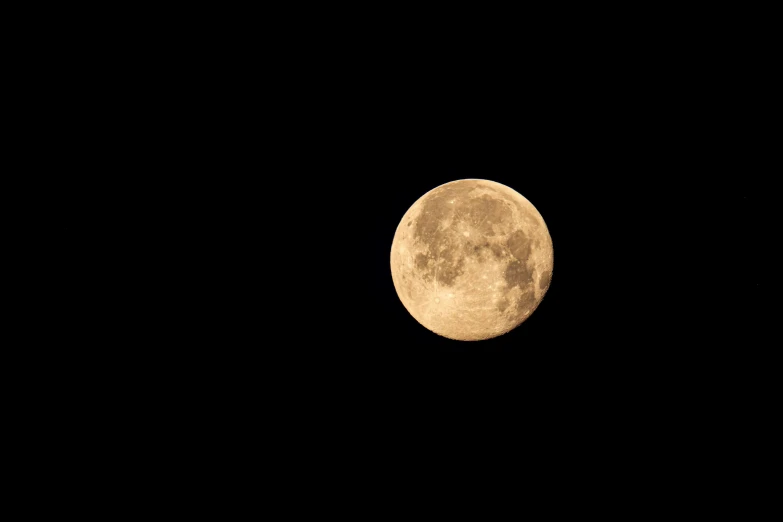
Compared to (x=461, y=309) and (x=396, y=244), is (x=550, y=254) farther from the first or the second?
(x=396, y=244)

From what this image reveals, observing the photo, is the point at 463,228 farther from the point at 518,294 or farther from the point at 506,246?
the point at 518,294

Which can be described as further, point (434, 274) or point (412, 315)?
point (412, 315)

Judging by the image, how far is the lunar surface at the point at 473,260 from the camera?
3.11m

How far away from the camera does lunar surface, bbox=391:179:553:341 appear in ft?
10.2

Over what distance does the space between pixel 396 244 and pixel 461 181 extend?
2.55 ft

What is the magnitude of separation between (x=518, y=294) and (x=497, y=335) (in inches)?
18.4

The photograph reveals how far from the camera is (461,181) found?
3.56 m

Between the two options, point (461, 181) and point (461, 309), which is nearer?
point (461, 309)

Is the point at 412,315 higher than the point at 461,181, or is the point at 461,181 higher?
the point at 461,181

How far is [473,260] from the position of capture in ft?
10.1

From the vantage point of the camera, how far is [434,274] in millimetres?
3191

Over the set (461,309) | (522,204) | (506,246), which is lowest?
(461,309)

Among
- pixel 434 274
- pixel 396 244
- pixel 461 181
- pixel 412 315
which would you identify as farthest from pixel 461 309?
pixel 461 181

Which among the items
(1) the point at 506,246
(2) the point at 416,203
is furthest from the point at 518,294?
(2) the point at 416,203
